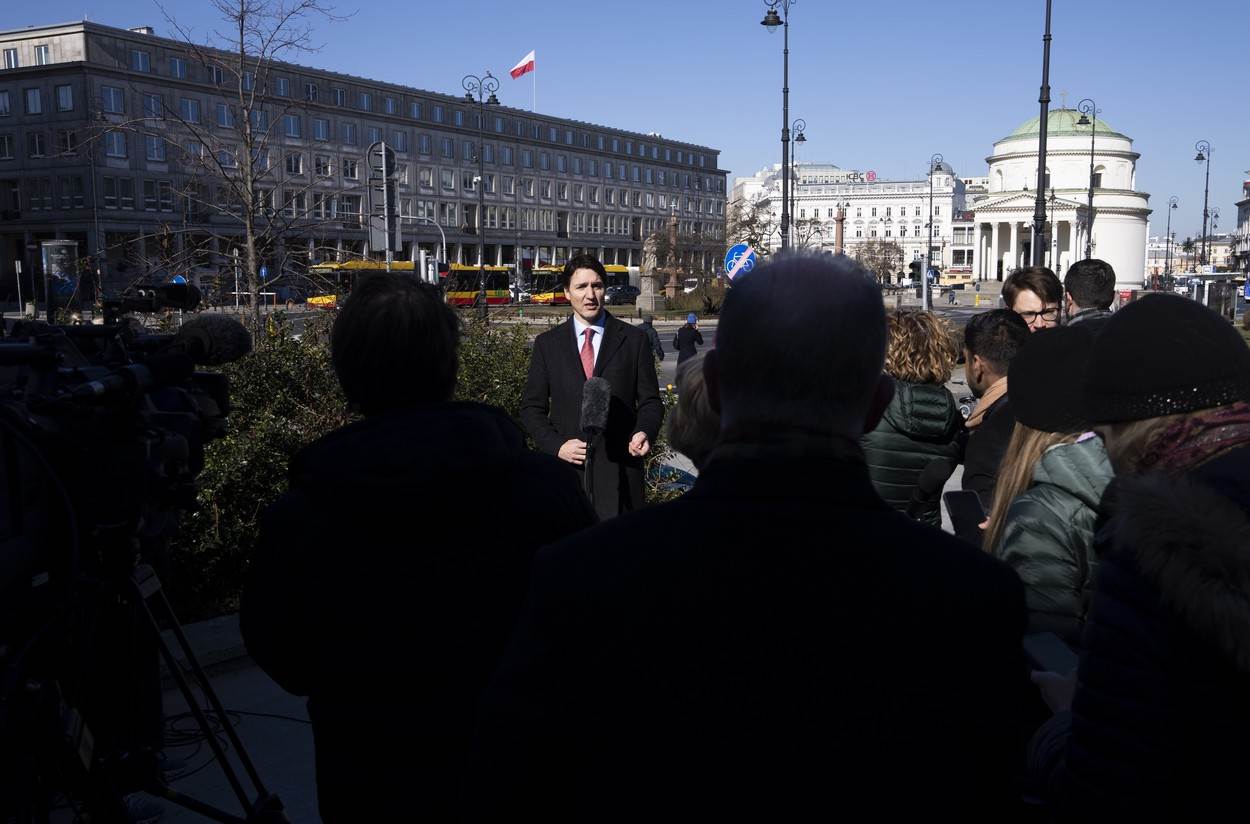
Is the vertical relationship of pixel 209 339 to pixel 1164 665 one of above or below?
above

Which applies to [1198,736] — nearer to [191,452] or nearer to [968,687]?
[968,687]

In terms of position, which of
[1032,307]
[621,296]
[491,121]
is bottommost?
[621,296]

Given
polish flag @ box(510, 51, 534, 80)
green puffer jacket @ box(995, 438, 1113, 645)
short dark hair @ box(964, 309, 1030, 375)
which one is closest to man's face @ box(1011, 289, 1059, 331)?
short dark hair @ box(964, 309, 1030, 375)

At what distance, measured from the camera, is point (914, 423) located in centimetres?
464

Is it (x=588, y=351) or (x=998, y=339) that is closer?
(x=998, y=339)

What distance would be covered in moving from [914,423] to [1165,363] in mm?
2597

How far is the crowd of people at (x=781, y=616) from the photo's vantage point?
1.42 metres

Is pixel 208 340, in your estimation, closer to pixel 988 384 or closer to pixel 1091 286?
pixel 988 384

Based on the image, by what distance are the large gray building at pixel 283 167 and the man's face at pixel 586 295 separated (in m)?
3.51

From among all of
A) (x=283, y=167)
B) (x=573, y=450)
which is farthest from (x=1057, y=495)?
(x=283, y=167)

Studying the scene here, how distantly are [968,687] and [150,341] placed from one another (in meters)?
2.83

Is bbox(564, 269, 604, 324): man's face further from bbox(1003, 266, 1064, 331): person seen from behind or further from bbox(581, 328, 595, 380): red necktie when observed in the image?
bbox(1003, 266, 1064, 331): person seen from behind

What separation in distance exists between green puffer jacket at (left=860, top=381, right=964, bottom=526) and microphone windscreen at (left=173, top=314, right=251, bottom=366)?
2627 mm

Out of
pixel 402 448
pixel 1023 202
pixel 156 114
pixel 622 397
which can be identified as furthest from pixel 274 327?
pixel 1023 202
